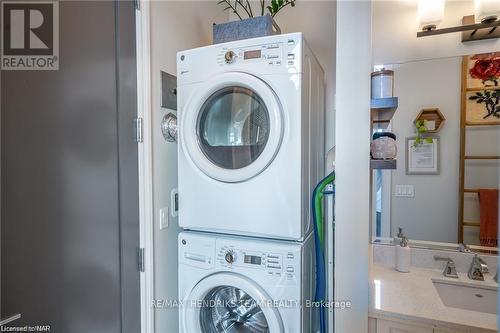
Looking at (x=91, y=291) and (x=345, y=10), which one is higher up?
(x=345, y=10)

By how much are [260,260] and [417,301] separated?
0.71m

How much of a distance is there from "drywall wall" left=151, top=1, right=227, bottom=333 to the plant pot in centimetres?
29

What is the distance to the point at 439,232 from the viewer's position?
1.62 m

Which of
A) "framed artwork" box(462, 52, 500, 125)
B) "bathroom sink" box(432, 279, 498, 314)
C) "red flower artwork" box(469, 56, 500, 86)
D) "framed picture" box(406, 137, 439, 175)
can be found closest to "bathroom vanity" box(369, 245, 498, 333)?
"bathroom sink" box(432, 279, 498, 314)

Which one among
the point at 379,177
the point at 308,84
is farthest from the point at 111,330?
the point at 379,177

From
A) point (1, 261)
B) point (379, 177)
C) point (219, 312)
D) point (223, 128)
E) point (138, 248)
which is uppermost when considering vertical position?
point (223, 128)

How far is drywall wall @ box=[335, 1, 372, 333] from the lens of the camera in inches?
43.4

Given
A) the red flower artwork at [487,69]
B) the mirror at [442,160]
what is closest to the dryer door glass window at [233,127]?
the mirror at [442,160]

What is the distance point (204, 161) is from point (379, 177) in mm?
1082

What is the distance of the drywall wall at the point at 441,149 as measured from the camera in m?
1.57

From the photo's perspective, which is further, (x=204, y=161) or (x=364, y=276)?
(x=204, y=161)

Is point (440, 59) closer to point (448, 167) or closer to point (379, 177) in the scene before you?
point (448, 167)

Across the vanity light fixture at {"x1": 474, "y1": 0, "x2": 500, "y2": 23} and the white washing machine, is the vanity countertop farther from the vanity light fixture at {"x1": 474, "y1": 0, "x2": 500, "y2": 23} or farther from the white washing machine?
the vanity light fixture at {"x1": 474, "y1": 0, "x2": 500, "y2": 23}
